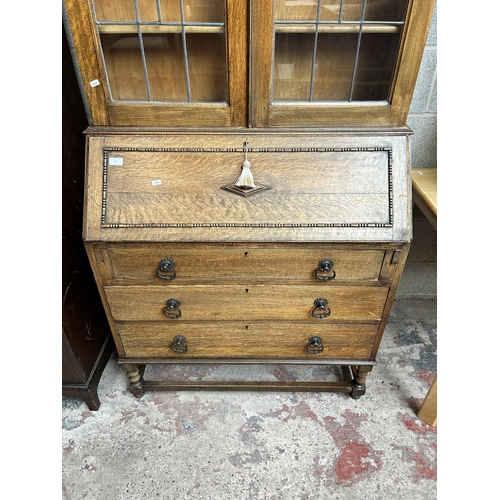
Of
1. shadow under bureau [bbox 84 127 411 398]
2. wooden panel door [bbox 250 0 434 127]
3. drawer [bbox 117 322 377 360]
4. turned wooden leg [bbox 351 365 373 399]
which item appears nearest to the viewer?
wooden panel door [bbox 250 0 434 127]

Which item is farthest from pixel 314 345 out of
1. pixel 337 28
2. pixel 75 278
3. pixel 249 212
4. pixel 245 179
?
pixel 337 28

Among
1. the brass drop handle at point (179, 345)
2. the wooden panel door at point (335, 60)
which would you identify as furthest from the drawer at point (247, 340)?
the wooden panel door at point (335, 60)

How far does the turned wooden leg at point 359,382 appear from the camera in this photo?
168 cm

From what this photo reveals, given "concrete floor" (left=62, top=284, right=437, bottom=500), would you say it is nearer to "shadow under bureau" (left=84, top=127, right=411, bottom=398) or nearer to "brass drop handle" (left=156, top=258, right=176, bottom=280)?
"shadow under bureau" (left=84, top=127, right=411, bottom=398)

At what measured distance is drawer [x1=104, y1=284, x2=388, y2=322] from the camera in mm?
1423

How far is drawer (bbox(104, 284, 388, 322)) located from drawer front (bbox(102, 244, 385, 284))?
49 millimetres

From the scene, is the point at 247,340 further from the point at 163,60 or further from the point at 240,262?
the point at 163,60

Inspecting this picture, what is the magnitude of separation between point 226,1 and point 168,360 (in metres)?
1.33

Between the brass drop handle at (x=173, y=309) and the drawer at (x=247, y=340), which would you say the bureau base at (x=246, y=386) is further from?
the brass drop handle at (x=173, y=309)

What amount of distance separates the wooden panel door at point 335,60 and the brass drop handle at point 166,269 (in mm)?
561

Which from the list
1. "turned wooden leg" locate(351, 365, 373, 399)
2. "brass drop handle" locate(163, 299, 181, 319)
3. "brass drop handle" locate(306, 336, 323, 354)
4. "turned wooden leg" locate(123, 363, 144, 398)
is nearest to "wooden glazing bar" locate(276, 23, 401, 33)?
"brass drop handle" locate(163, 299, 181, 319)

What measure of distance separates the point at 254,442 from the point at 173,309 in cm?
68

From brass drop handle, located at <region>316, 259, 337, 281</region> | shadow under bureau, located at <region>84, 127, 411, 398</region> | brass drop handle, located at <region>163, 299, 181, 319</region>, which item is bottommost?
brass drop handle, located at <region>163, 299, 181, 319</region>

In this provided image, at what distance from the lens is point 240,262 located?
1.36 meters
